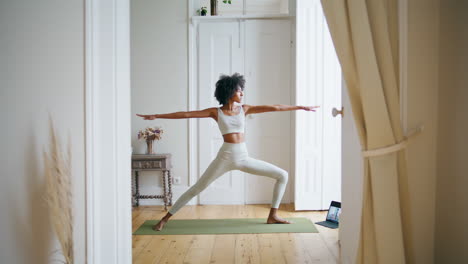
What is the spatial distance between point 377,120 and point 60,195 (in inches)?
57.0

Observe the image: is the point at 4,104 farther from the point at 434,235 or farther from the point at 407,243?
the point at 434,235

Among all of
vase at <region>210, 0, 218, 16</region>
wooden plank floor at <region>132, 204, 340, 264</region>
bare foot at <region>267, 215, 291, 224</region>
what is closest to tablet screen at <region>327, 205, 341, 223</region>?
wooden plank floor at <region>132, 204, 340, 264</region>

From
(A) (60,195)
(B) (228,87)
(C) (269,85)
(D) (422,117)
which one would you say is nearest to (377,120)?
(D) (422,117)

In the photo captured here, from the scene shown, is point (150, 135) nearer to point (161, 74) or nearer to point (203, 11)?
point (161, 74)

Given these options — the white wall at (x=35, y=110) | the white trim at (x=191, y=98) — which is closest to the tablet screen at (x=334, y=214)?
the white trim at (x=191, y=98)

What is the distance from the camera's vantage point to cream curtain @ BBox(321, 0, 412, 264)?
1.35 m

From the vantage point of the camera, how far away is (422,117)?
143cm

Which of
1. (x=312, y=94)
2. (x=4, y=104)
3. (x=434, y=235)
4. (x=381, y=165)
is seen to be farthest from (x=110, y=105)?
(x=312, y=94)

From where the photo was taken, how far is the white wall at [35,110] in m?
1.65

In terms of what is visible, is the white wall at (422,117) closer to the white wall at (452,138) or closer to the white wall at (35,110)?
the white wall at (452,138)

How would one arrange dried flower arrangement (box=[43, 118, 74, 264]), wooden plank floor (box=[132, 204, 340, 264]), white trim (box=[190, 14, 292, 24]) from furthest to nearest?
white trim (box=[190, 14, 292, 24]), wooden plank floor (box=[132, 204, 340, 264]), dried flower arrangement (box=[43, 118, 74, 264])

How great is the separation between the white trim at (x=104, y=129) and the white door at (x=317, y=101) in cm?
279

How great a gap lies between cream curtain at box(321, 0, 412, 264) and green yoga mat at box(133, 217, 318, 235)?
2.05 meters

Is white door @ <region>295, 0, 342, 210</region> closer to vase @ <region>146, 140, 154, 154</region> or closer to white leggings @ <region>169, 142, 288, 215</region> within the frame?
white leggings @ <region>169, 142, 288, 215</region>
